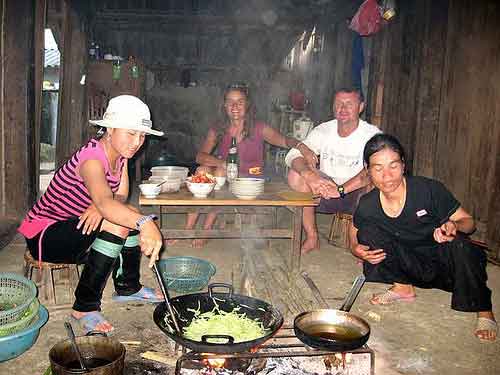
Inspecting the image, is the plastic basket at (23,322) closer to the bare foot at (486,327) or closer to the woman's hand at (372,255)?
the woman's hand at (372,255)

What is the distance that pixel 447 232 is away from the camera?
3.84 meters

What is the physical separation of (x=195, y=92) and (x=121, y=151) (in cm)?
1113

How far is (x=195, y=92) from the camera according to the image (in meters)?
14.4

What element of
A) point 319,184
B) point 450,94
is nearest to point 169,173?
point 319,184

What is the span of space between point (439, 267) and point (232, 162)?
2.67 metres

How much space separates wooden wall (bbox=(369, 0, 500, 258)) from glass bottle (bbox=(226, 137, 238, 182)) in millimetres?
3376

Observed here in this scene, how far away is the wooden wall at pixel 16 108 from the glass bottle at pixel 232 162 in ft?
9.78

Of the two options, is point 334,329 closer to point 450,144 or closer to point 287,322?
point 287,322

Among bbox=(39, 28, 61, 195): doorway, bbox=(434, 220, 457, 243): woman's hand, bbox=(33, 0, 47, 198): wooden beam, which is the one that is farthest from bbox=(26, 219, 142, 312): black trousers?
bbox=(39, 28, 61, 195): doorway

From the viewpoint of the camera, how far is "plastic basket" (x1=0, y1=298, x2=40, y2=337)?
10.0ft

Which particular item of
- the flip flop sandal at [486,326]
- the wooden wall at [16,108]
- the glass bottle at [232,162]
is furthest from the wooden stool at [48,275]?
the flip flop sandal at [486,326]

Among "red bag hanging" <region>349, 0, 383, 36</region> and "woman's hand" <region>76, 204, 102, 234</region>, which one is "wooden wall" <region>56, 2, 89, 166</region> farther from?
"red bag hanging" <region>349, 0, 383, 36</region>

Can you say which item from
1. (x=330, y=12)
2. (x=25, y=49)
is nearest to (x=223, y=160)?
(x=25, y=49)

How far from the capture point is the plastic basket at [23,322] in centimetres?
306
